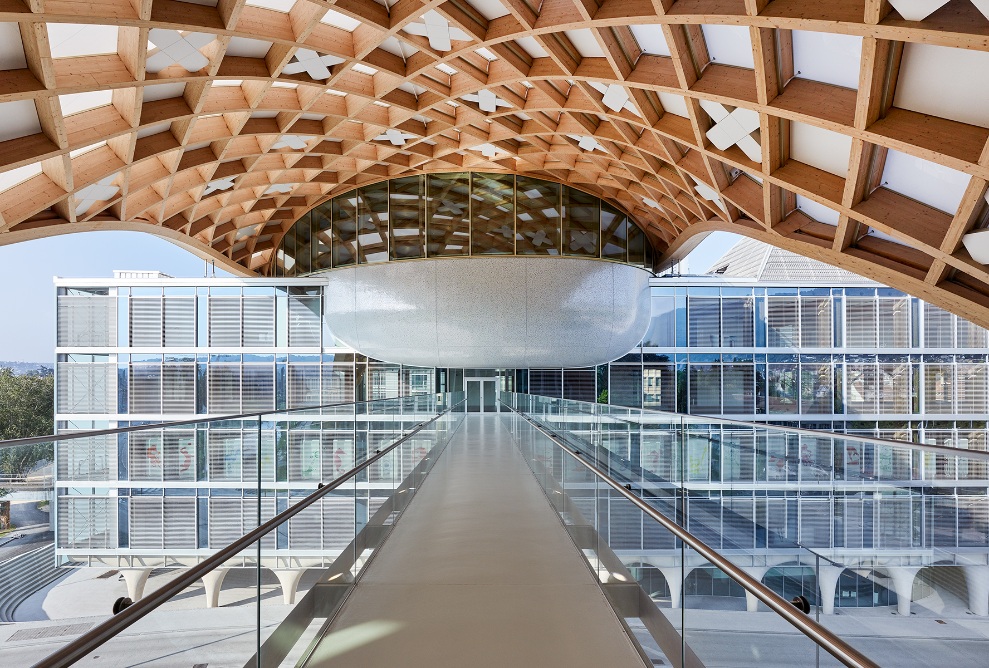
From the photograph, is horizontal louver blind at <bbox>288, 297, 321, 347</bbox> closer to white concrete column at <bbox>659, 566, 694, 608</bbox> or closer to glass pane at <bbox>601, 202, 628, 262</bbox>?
glass pane at <bbox>601, 202, 628, 262</bbox>

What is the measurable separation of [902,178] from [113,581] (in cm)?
1160

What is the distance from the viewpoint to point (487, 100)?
14.5 metres

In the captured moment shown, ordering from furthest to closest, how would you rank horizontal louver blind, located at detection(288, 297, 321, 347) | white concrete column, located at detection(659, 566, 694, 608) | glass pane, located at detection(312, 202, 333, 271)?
1. horizontal louver blind, located at detection(288, 297, 321, 347)
2. glass pane, located at detection(312, 202, 333, 271)
3. white concrete column, located at detection(659, 566, 694, 608)

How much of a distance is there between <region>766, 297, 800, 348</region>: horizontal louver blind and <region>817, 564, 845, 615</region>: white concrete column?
2490cm

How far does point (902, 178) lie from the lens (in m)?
10.3

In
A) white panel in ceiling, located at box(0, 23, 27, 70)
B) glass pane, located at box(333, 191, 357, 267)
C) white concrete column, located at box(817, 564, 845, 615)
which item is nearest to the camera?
white concrete column, located at box(817, 564, 845, 615)

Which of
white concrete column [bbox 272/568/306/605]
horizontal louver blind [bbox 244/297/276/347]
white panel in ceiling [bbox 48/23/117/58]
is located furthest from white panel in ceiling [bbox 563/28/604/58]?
horizontal louver blind [bbox 244/297/276/347]

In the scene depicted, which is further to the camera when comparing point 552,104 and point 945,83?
point 552,104

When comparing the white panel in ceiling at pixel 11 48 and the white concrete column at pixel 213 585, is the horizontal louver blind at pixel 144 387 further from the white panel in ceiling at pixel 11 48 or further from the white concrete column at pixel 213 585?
the white concrete column at pixel 213 585

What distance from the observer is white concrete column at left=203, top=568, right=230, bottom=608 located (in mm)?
2545

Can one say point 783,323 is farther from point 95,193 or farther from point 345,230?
point 95,193

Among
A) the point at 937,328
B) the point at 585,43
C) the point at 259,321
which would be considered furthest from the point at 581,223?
the point at 937,328

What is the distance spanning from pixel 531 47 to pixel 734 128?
4.03 m

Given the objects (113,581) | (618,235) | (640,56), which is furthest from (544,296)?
(113,581)
